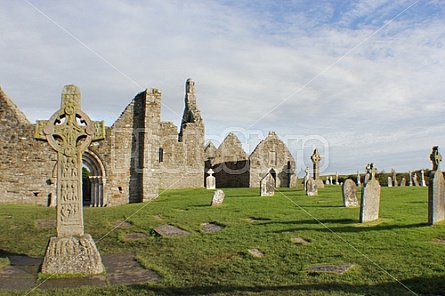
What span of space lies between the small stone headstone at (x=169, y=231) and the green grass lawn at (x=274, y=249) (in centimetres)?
27

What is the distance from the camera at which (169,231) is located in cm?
1135

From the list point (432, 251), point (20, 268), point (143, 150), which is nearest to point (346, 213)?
point (432, 251)

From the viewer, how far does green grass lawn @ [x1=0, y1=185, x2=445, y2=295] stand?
21.2ft

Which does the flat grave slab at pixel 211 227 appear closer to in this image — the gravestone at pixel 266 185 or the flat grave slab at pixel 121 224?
the flat grave slab at pixel 121 224

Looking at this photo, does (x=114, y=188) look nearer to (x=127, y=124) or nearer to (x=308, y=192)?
(x=127, y=124)

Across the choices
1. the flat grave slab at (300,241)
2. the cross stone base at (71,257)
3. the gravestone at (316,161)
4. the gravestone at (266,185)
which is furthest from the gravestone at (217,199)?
the gravestone at (316,161)

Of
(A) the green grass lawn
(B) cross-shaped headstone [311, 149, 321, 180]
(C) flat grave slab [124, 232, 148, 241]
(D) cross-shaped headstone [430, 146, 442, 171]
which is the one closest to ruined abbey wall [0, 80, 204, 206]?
(A) the green grass lawn

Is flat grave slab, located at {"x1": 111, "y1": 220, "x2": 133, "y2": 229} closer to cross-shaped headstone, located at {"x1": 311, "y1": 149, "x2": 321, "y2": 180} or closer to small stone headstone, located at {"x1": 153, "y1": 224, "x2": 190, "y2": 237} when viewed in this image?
small stone headstone, located at {"x1": 153, "y1": 224, "x2": 190, "y2": 237}

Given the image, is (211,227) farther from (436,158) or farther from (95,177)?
(95,177)

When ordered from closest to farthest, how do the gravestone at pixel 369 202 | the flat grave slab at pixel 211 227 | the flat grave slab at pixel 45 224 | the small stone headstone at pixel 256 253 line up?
1. the small stone headstone at pixel 256 253
2. the gravestone at pixel 369 202
3. the flat grave slab at pixel 211 227
4. the flat grave slab at pixel 45 224

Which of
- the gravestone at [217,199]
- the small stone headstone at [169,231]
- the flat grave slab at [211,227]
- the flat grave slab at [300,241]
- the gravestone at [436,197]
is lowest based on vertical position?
the small stone headstone at [169,231]

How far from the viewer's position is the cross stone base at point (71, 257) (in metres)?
7.59

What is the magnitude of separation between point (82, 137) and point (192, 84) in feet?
92.1

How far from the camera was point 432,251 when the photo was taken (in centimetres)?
770
